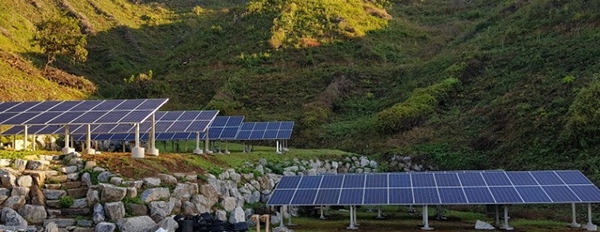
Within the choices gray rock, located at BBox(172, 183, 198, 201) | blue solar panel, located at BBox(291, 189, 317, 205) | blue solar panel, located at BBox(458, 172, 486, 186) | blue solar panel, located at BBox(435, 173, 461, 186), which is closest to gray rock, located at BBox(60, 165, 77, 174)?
gray rock, located at BBox(172, 183, 198, 201)

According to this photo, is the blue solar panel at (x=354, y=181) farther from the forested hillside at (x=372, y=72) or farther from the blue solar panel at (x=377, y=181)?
the forested hillside at (x=372, y=72)

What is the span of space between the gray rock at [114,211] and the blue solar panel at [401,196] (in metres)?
9.53

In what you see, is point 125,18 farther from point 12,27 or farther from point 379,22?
point 379,22

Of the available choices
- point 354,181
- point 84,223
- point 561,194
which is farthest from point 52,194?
point 561,194

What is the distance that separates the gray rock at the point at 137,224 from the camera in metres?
15.6

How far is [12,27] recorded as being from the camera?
62.1 metres

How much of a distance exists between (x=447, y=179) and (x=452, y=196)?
1686mm

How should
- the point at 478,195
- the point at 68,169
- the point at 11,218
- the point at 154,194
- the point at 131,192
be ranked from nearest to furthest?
the point at 11,218 → the point at 131,192 → the point at 154,194 → the point at 68,169 → the point at 478,195

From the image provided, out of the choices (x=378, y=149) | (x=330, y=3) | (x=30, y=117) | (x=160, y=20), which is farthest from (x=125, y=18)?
(x=30, y=117)

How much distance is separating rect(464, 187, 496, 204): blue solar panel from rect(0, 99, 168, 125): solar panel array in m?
11.9

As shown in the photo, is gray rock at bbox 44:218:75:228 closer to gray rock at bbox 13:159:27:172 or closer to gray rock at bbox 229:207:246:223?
gray rock at bbox 13:159:27:172

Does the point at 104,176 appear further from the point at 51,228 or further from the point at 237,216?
the point at 237,216

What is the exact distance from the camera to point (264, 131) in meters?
31.0

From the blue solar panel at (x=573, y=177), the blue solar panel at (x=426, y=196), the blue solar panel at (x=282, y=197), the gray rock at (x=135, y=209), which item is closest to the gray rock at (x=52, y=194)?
the gray rock at (x=135, y=209)
